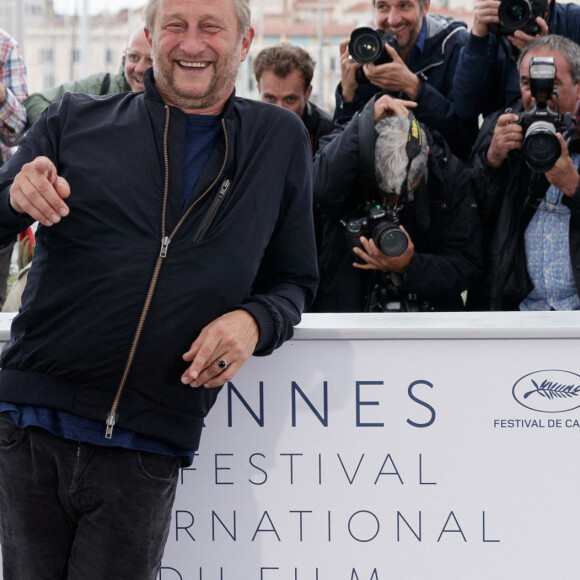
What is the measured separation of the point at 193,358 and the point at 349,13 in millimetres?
32112

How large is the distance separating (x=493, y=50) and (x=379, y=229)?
92 centimetres

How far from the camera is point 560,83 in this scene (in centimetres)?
315

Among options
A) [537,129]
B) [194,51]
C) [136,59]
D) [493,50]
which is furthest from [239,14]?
[136,59]

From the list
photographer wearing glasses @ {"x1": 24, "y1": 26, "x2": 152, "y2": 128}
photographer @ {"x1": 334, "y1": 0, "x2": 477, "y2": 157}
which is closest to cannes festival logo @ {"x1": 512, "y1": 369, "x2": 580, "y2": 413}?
photographer @ {"x1": 334, "y1": 0, "x2": 477, "y2": 157}

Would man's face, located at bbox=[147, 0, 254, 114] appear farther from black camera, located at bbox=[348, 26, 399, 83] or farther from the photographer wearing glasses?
the photographer wearing glasses

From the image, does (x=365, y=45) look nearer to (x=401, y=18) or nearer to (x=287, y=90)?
(x=401, y=18)

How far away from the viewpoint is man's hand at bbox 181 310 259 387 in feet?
5.84

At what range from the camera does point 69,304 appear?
1.80m

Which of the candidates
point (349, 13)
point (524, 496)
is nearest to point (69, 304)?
point (524, 496)

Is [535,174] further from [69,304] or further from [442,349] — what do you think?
[69,304]

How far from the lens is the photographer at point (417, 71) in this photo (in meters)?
3.39

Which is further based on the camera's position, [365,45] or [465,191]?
[365,45]

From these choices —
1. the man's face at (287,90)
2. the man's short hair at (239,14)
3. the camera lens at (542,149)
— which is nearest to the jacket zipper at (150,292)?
the man's short hair at (239,14)

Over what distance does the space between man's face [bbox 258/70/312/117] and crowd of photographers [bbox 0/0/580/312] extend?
187 millimetres
